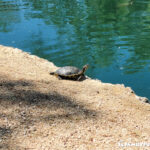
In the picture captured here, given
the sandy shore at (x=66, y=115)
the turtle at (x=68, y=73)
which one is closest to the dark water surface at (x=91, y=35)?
the turtle at (x=68, y=73)

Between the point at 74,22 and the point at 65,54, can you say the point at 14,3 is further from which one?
the point at 65,54

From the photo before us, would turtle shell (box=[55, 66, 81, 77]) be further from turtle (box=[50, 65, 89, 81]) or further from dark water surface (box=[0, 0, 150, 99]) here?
dark water surface (box=[0, 0, 150, 99])

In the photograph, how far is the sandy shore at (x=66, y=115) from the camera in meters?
4.42

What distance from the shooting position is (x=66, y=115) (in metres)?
5.21

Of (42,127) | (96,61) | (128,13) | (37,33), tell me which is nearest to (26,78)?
(42,127)

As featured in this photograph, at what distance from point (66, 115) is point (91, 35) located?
363 inches

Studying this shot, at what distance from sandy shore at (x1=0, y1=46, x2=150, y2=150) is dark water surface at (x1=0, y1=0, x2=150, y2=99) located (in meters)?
2.34

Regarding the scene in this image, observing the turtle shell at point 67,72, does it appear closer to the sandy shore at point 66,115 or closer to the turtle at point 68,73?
the turtle at point 68,73

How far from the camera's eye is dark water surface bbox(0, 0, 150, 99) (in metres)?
10.3

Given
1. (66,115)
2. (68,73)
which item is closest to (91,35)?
(68,73)

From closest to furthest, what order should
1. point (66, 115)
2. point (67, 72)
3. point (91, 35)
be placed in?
1. point (66, 115)
2. point (67, 72)
3. point (91, 35)

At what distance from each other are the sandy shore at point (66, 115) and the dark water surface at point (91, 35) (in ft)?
7.67

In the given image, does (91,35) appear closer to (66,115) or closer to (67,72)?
(67,72)

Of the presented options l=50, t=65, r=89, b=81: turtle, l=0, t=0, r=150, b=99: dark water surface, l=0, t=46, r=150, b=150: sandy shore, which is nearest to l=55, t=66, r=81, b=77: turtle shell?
l=50, t=65, r=89, b=81: turtle
